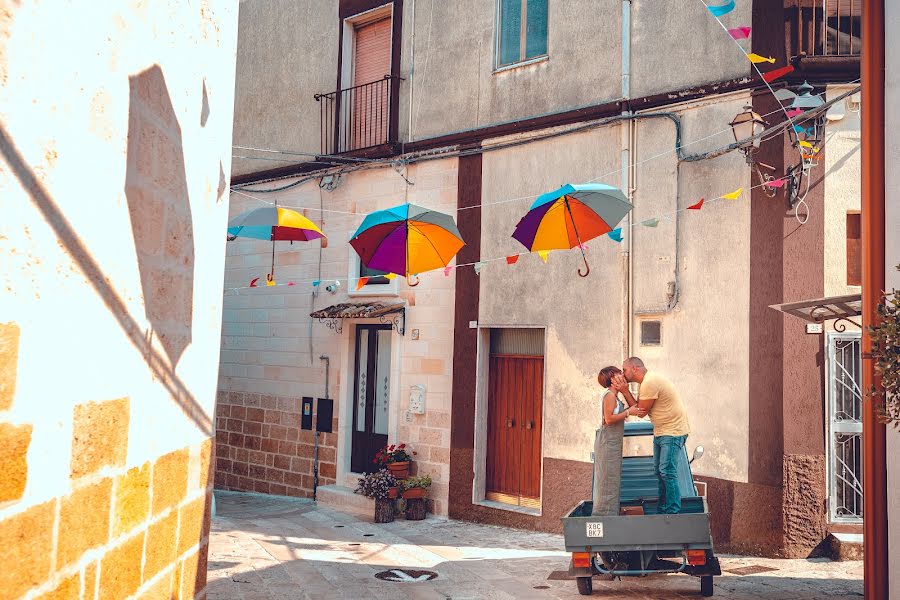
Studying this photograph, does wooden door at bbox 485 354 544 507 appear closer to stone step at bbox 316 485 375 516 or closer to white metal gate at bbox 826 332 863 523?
stone step at bbox 316 485 375 516

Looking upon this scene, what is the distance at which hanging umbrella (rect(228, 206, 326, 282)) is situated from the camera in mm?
11281

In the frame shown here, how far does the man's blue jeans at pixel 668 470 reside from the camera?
766 cm

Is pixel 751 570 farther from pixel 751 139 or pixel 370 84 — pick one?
pixel 370 84

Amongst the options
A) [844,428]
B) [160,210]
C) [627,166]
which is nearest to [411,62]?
[627,166]

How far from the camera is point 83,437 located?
2693 mm

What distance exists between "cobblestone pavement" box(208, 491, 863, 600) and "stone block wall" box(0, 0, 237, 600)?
4.16 metres

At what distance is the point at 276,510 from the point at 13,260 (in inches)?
440

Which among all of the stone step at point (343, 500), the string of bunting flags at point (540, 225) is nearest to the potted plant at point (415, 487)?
the stone step at point (343, 500)

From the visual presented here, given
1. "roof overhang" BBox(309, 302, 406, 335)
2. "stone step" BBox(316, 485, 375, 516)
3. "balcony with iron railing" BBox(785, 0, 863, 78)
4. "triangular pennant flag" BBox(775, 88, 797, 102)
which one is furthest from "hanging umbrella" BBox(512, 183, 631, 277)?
"stone step" BBox(316, 485, 375, 516)

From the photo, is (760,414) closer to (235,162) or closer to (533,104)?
(533,104)

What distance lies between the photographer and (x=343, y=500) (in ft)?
41.6

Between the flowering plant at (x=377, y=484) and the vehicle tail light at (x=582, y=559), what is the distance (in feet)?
15.5

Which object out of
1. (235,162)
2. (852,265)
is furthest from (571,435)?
(235,162)

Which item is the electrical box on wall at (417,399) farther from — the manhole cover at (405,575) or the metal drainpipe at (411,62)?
the manhole cover at (405,575)
